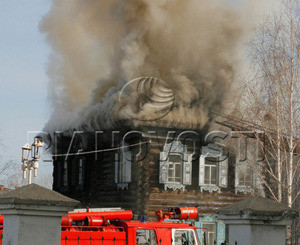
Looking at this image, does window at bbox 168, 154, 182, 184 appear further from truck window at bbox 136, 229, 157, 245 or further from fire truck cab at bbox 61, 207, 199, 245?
truck window at bbox 136, 229, 157, 245

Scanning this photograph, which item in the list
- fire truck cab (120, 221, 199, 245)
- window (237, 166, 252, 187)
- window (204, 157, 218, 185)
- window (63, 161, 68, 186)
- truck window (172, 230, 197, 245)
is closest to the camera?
fire truck cab (120, 221, 199, 245)

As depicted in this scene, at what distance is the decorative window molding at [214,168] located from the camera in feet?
84.7

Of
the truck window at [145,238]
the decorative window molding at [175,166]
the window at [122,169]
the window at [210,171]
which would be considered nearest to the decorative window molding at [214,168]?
the window at [210,171]

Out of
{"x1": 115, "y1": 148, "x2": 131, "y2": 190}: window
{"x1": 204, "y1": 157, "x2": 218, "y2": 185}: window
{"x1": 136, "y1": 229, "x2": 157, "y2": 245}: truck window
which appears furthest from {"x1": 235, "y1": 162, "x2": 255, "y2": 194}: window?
{"x1": 136, "y1": 229, "x2": 157, "y2": 245}: truck window

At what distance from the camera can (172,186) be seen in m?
24.6

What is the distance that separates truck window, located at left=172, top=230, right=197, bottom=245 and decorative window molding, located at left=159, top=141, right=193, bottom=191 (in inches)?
418

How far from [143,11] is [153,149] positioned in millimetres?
7155

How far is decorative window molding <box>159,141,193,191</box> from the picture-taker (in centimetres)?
2441

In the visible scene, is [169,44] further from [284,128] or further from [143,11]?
[284,128]

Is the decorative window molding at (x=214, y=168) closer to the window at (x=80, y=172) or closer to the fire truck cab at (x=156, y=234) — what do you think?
the window at (x=80, y=172)

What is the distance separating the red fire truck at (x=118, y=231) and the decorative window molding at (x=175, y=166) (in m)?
10.4

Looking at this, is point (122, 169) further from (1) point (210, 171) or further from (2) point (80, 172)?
(2) point (80, 172)

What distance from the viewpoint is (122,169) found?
25609mm

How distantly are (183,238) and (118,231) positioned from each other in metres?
1.56
